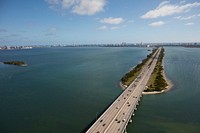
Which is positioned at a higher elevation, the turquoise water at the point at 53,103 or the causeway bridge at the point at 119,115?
the causeway bridge at the point at 119,115

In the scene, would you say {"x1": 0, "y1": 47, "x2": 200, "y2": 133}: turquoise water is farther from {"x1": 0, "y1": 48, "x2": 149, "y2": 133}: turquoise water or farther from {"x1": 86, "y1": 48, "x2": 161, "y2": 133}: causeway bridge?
{"x1": 86, "y1": 48, "x2": 161, "y2": 133}: causeway bridge

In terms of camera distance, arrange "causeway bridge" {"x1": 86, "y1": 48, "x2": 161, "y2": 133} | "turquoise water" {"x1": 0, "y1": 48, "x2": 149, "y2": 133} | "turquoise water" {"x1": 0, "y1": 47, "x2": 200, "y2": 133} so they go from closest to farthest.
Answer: "causeway bridge" {"x1": 86, "y1": 48, "x2": 161, "y2": 133}, "turquoise water" {"x1": 0, "y1": 47, "x2": 200, "y2": 133}, "turquoise water" {"x1": 0, "y1": 48, "x2": 149, "y2": 133}

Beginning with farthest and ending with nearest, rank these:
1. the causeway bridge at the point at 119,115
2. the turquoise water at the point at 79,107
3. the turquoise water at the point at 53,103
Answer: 1. the turquoise water at the point at 53,103
2. the turquoise water at the point at 79,107
3. the causeway bridge at the point at 119,115

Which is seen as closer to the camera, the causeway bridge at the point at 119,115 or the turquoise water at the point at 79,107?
the causeway bridge at the point at 119,115

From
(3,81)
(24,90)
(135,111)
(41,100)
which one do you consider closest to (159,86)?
(135,111)

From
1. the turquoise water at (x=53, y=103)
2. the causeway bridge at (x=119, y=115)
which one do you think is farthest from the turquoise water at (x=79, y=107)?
the causeway bridge at (x=119, y=115)

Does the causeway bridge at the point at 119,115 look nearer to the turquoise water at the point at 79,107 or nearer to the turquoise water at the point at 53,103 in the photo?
the turquoise water at the point at 79,107

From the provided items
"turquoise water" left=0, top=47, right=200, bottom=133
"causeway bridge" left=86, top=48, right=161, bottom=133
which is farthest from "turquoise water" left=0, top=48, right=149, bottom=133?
"causeway bridge" left=86, top=48, right=161, bottom=133

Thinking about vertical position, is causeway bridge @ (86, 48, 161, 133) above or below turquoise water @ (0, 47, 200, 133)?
above

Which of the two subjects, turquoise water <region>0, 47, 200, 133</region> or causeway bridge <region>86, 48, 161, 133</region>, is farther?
turquoise water <region>0, 47, 200, 133</region>

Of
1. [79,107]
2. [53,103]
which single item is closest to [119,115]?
[79,107]

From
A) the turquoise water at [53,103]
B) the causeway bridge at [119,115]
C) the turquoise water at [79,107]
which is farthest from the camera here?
the turquoise water at [53,103]
